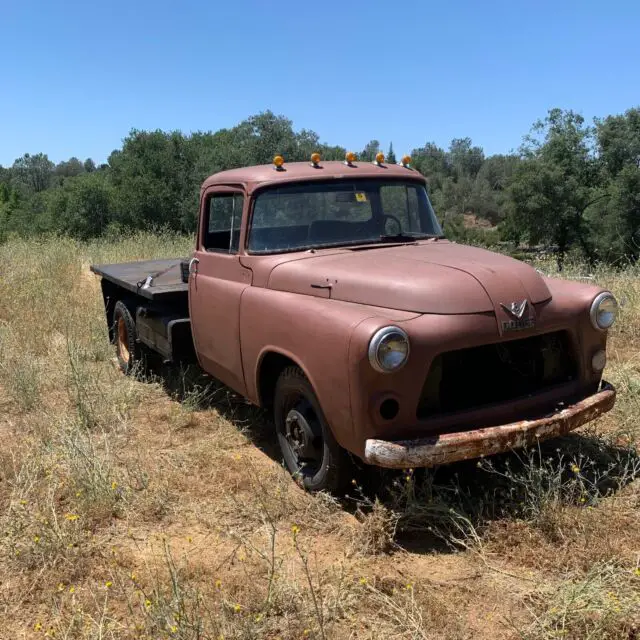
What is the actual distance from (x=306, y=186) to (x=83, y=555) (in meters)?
2.68

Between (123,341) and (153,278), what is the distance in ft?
3.98

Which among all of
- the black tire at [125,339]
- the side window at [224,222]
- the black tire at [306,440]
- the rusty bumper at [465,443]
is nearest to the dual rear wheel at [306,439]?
the black tire at [306,440]

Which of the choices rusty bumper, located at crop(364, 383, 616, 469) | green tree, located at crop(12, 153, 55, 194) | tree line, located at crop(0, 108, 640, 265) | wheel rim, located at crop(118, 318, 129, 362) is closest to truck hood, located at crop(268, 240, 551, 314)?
rusty bumper, located at crop(364, 383, 616, 469)

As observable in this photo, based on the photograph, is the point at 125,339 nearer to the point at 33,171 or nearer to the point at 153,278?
the point at 153,278

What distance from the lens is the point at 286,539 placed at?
10.8 ft

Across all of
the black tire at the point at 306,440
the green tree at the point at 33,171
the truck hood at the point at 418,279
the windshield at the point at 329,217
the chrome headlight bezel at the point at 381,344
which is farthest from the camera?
the green tree at the point at 33,171

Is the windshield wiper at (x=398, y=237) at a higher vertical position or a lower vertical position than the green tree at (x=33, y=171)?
lower

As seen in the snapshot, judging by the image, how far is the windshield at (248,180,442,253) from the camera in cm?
428

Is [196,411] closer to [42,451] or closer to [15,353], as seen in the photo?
[42,451]

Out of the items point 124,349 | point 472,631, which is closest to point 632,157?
point 124,349

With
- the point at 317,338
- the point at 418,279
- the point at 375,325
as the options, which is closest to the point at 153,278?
the point at 317,338

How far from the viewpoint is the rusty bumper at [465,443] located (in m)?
2.97

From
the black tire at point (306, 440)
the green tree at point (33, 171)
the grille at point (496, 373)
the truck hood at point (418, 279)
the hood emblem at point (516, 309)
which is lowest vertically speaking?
the black tire at point (306, 440)

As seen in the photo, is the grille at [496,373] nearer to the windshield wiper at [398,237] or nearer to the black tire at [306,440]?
the black tire at [306,440]
